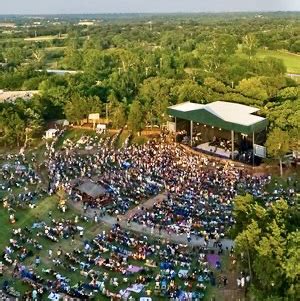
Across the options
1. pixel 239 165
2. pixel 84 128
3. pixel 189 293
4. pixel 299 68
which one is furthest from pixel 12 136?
pixel 299 68

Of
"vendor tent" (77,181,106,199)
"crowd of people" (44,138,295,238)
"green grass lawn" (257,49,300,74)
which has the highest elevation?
"green grass lawn" (257,49,300,74)

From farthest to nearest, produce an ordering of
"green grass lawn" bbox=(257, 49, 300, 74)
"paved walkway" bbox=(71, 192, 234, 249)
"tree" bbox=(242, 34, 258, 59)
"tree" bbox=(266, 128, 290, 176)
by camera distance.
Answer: "tree" bbox=(242, 34, 258, 59), "green grass lawn" bbox=(257, 49, 300, 74), "tree" bbox=(266, 128, 290, 176), "paved walkway" bbox=(71, 192, 234, 249)

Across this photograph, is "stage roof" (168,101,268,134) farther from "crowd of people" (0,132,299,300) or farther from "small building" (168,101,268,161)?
"crowd of people" (0,132,299,300)

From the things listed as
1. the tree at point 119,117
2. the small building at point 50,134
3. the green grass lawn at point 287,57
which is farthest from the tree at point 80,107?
the green grass lawn at point 287,57

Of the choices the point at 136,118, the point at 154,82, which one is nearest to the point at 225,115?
the point at 136,118

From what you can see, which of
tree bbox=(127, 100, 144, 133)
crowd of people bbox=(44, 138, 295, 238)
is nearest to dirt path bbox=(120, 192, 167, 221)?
crowd of people bbox=(44, 138, 295, 238)

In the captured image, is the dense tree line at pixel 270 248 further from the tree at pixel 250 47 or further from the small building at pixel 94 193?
the tree at pixel 250 47

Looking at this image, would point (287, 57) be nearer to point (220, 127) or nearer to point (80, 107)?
point (80, 107)
